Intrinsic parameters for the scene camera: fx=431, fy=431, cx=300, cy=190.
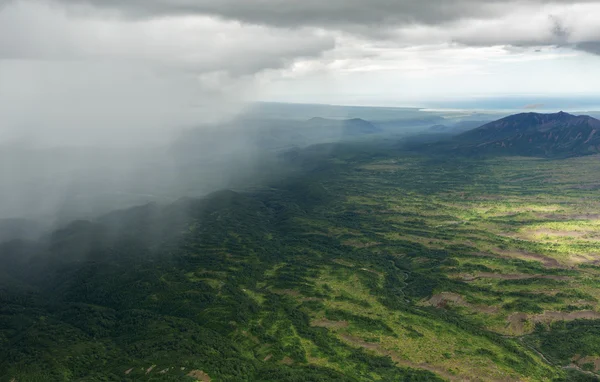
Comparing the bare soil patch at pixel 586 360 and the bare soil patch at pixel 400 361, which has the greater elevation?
the bare soil patch at pixel 586 360

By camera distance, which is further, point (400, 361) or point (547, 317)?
point (547, 317)

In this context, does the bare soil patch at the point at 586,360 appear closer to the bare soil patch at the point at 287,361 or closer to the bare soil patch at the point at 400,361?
the bare soil patch at the point at 400,361

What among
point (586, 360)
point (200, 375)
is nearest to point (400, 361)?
point (586, 360)

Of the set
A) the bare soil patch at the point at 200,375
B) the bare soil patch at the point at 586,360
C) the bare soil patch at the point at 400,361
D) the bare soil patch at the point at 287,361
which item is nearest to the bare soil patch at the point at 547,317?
the bare soil patch at the point at 586,360

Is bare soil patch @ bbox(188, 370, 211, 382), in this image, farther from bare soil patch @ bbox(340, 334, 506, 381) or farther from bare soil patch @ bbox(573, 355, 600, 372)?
bare soil patch @ bbox(573, 355, 600, 372)

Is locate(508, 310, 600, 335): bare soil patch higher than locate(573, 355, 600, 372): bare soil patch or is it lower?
higher

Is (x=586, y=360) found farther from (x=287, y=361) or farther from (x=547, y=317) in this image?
(x=287, y=361)

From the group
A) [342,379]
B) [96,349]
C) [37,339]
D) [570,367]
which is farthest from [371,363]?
[37,339]

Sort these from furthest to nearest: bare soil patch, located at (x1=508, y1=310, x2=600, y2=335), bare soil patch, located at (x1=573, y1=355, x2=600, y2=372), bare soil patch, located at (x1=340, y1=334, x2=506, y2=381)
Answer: bare soil patch, located at (x1=508, y1=310, x2=600, y2=335) → bare soil patch, located at (x1=573, y1=355, x2=600, y2=372) → bare soil patch, located at (x1=340, y1=334, x2=506, y2=381)

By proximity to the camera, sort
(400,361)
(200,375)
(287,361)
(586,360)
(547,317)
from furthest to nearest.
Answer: (547,317)
(287,361)
(400,361)
(586,360)
(200,375)

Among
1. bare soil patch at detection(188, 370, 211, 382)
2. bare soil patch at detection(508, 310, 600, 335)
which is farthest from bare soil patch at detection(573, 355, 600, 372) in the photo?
bare soil patch at detection(188, 370, 211, 382)

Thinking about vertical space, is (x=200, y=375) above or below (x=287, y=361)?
above
